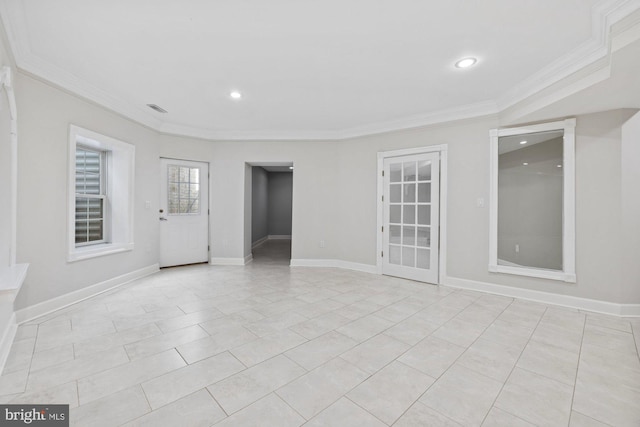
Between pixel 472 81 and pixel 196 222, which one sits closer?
pixel 472 81

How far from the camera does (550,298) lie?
3.29 metres

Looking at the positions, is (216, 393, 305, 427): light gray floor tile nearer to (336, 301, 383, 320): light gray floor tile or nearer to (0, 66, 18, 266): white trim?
(336, 301, 383, 320): light gray floor tile

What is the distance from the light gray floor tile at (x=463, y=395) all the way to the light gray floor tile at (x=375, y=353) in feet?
1.24

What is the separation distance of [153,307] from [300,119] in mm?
3402

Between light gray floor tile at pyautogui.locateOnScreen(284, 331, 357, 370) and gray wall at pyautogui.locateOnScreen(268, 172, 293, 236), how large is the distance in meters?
7.51

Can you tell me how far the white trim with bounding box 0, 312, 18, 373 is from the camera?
76.6 inches

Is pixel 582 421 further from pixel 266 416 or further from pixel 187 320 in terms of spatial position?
pixel 187 320

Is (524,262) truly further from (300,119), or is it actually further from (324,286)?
(300,119)

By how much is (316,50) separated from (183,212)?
3.97 metres

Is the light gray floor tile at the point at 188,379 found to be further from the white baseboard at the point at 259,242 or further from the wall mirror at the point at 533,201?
the white baseboard at the point at 259,242

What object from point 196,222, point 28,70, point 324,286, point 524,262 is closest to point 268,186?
point 196,222

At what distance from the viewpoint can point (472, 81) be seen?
3.04 meters

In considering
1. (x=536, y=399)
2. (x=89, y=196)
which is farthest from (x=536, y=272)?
(x=89, y=196)

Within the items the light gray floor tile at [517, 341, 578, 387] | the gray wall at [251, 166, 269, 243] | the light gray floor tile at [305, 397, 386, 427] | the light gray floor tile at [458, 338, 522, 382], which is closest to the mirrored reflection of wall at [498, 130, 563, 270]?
the light gray floor tile at [517, 341, 578, 387]
